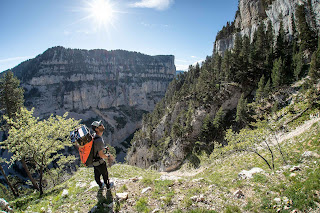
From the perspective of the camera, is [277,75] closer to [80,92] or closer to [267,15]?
[267,15]

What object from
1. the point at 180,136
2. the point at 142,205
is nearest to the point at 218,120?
the point at 180,136

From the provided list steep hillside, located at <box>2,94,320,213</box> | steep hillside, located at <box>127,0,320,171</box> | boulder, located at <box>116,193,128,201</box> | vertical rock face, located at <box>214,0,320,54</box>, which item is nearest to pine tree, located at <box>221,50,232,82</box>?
steep hillside, located at <box>127,0,320,171</box>

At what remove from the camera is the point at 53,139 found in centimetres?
1195

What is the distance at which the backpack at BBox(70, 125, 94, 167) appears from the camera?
25.3 feet

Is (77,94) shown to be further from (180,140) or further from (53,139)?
(53,139)

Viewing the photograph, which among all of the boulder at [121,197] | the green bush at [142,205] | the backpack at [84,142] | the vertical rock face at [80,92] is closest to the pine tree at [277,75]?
the green bush at [142,205]

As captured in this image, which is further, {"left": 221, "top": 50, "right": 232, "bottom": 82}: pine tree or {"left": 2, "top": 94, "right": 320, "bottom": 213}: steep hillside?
{"left": 221, "top": 50, "right": 232, "bottom": 82}: pine tree

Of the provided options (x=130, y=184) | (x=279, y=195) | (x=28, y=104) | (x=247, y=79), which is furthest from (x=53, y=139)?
(x=28, y=104)

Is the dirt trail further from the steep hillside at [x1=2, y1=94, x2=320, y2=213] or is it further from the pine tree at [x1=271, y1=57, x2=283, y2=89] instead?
the pine tree at [x1=271, y1=57, x2=283, y2=89]

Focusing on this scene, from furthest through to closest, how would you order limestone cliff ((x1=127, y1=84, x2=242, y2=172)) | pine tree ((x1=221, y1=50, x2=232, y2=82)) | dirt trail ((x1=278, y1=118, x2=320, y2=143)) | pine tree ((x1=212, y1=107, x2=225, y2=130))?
pine tree ((x1=221, y1=50, x2=232, y2=82))
limestone cliff ((x1=127, y1=84, x2=242, y2=172))
pine tree ((x1=212, y1=107, x2=225, y2=130))
dirt trail ((x1=278, y1=118, x2=320, y2=143))

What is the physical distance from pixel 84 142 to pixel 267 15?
83001mm

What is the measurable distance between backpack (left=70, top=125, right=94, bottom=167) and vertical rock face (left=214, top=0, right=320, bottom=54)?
6279cm

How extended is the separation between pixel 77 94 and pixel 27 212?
18428 cm

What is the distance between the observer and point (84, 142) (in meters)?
7.78
